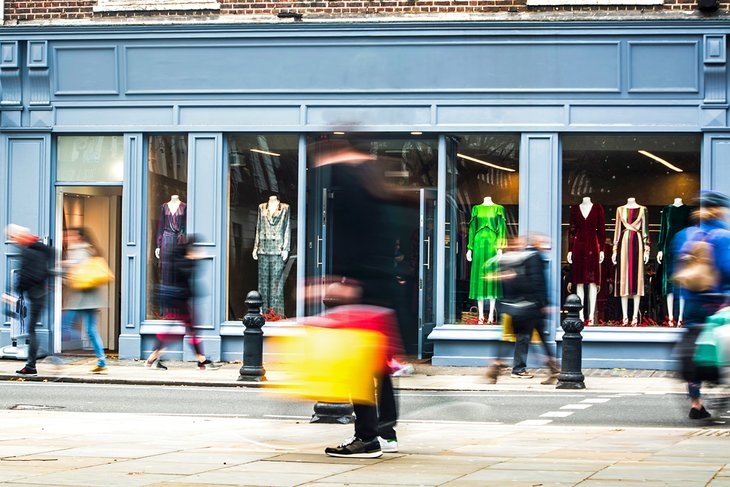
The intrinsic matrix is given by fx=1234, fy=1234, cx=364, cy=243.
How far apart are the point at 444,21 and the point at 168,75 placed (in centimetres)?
433

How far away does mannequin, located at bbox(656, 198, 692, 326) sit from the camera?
18.1 meters

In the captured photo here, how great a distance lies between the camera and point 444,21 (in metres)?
18.3

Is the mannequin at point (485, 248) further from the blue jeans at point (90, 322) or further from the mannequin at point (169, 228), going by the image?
the blue jeans at point (90, 322)

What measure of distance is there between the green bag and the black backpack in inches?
346

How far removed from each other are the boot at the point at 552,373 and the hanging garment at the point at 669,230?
307 centimetres

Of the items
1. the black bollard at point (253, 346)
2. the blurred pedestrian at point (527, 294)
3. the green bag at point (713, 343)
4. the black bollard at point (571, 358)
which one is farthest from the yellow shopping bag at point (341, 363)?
the black bollard at point (253, 346)

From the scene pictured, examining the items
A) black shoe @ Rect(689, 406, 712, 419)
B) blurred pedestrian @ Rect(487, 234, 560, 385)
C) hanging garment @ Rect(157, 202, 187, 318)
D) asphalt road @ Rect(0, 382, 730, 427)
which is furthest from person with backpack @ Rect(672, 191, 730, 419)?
hanging garment @ Rect(157, 202, 187, 318)

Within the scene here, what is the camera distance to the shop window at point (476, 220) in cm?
1841

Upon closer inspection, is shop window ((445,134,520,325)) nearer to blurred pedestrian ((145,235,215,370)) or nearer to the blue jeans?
blurred pedestrian ((145,235,215,370))

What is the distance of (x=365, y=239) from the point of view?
Result: 311 inches

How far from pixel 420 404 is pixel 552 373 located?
2.43 m

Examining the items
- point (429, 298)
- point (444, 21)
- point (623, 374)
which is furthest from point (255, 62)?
point (623, 374)

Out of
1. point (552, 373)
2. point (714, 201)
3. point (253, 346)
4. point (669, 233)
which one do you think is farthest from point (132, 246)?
point (714, 201)

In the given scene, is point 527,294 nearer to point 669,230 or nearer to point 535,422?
point 535,422
